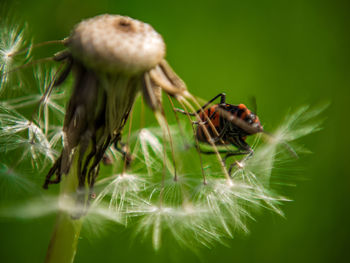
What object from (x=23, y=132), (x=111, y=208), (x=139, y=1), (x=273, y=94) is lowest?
(x=111, y=208)

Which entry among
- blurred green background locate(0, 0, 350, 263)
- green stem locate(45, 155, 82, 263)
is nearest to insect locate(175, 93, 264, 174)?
blurred green background locate(0, 0, 350, 263)

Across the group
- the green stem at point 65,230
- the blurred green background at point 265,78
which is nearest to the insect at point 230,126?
the blurred green background at point 265,78

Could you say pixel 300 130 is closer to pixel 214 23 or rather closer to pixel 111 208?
pixel 111 208

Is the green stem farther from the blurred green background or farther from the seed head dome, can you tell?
the blurred green background

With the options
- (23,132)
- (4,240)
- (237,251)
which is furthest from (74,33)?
(237,251)

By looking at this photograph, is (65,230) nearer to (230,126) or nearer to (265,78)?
(230,126)

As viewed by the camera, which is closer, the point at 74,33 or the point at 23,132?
the point at 74,33
